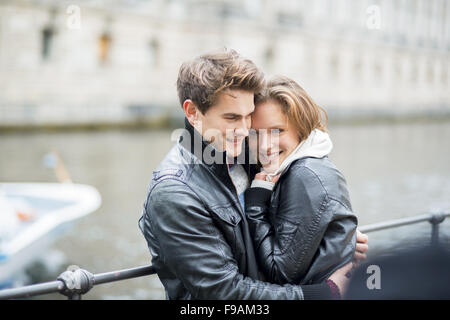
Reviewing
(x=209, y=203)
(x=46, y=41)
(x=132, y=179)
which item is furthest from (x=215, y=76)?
(x=46, y=41)

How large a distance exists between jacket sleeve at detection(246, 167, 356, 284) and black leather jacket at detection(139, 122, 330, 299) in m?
0.05

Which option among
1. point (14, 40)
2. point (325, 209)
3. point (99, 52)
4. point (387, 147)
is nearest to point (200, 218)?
point (325, 209)

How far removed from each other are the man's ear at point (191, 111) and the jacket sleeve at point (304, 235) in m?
0.45

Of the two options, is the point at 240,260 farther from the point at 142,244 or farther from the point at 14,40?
the point at 14,40

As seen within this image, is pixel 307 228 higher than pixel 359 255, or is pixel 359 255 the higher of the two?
pixel 307 228

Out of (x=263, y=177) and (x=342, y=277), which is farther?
(x=263, y=177)

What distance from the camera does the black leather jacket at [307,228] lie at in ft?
7.39

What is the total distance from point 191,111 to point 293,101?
0.43 metres

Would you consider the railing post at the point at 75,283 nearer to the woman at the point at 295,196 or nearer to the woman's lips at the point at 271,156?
the woman at the point at 295,196

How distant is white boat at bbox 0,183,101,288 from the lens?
676 cm

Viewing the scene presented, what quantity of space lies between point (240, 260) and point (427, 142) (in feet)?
83.7

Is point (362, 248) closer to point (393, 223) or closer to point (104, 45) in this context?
point (393, 223)

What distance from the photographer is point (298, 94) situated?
2451 millimetres

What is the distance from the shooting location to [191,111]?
2320 millimetres
